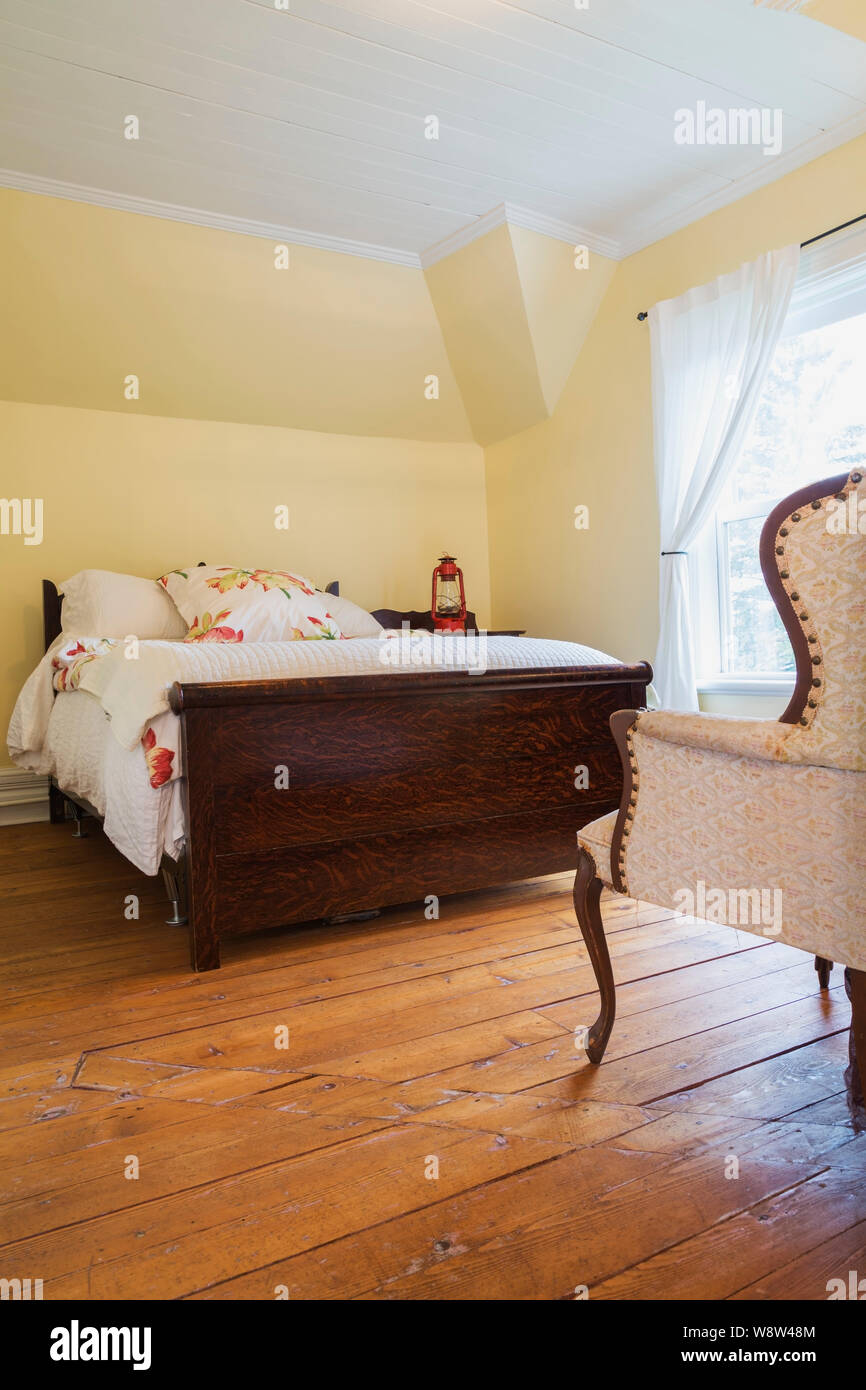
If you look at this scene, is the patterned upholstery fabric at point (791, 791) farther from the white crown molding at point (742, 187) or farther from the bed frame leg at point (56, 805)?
the bed frame leg at point (56, 805)

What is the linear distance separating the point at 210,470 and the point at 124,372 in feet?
1.89

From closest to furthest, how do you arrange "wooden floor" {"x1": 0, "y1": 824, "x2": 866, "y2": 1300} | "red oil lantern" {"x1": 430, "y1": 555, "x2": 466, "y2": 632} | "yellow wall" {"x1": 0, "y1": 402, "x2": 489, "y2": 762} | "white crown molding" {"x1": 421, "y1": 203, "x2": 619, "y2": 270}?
"wooden floor" {"x1": 0, "y1": 824, "x2": 866, "y2": 1300} → "white crown molding" {"x1": 421, "y1": 203, "x2": 619, "y2": 270} → "yellow wall" {"x1": 0, "y1": 402, "x2": 489, "y2": 762} → "red oil lantern" {"x1": 430, "y1": 555, "x2": 466, "y2": 632}

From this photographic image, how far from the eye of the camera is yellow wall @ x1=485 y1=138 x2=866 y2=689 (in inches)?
125

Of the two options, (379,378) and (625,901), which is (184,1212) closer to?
(625,901)

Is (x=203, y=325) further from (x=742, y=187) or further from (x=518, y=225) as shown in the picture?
(x=742, y=187)

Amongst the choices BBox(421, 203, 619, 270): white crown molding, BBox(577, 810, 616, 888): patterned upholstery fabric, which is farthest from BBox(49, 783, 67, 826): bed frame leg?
BBox(577, 810, 616, 888): patterned upholstery fabric

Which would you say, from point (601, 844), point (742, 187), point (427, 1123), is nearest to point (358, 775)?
point (601, 844)

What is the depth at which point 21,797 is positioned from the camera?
3949mm

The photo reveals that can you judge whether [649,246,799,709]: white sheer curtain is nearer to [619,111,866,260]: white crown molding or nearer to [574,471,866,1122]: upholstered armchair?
[619,111,866,260]: white crown molding

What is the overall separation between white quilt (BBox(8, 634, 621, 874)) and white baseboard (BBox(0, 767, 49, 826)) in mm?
1303

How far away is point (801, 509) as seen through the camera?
1.11 metres

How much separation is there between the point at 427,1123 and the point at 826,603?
98 centimetres

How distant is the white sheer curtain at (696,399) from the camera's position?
10.2 feet

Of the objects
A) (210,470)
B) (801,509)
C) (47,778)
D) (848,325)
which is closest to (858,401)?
(848,325)
